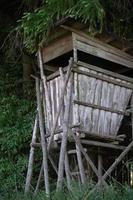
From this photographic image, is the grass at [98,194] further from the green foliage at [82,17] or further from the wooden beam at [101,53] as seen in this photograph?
the green foliage at [82,17]

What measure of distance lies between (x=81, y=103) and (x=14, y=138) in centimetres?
328

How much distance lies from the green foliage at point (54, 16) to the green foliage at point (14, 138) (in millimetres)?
2678

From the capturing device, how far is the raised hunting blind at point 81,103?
8.51 m

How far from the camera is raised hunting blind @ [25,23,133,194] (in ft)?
27.9

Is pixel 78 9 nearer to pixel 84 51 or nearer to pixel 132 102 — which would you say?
pixel 84 51

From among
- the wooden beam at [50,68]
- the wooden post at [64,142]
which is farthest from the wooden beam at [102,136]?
the wooden beam at [50,68]

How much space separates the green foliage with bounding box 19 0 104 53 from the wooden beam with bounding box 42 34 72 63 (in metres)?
0.26

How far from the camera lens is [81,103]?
8.59m

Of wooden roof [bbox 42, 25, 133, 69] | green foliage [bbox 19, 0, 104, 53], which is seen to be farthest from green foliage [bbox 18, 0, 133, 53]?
wooden roof [bbox 42, 25, 133, 69]

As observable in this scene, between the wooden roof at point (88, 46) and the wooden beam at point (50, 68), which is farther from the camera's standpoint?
the wooden beam at point (50, 68)

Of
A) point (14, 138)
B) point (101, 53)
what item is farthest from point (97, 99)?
point (14, 138)

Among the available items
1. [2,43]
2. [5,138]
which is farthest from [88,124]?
[2,43]

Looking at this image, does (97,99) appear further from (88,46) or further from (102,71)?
(88,46)

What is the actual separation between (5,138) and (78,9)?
4350mm
